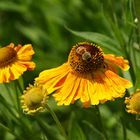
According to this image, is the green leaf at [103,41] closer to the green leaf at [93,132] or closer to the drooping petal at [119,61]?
the drooping petal at [119,61]

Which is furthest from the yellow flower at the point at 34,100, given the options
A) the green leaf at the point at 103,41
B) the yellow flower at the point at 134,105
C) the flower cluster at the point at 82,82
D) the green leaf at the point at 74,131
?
the green leaf at the point at 103,41

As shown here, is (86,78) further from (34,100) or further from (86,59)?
(34,100)

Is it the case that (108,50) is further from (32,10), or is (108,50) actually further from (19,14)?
(19,14)

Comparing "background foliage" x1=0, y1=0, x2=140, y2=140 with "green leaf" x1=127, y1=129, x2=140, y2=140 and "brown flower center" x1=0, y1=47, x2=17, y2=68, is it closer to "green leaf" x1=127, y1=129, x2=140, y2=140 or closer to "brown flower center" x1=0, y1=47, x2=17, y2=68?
"green leaf" x1=127, y1=129, x2=140, y2=140

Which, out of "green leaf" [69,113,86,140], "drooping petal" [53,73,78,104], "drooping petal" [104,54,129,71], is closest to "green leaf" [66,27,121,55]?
"drooping petal" [104,54,129,71]

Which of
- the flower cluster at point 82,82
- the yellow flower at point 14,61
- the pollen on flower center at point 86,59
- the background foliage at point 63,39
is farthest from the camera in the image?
the background foliage at point 63,39

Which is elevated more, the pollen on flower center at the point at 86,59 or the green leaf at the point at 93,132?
the pollen on flower center at the point at 86,59
